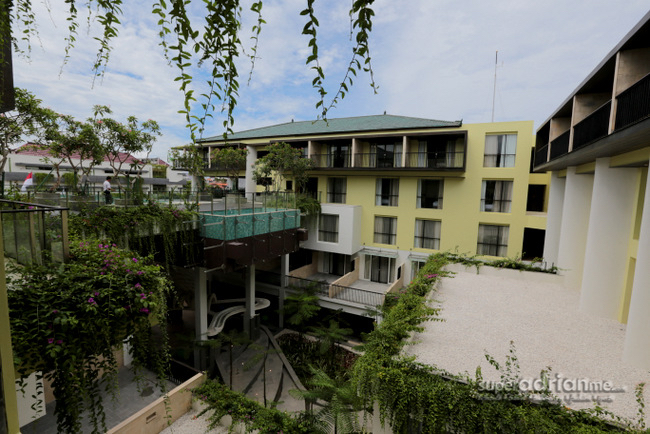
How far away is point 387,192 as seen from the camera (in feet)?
65.9

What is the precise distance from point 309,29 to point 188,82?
65 cm

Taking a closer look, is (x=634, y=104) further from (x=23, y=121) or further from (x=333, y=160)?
(x=23, y=121)

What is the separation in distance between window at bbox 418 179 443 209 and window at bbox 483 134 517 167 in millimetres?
2823

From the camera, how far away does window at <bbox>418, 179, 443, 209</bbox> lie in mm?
18734

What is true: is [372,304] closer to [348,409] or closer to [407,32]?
[348,409]

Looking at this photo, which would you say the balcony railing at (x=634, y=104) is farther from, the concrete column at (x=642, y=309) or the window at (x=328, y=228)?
the window at (x=328, y=228)

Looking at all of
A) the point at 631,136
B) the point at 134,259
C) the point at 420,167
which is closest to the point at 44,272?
the point at 134,259

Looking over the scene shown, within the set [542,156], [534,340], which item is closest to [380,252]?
[542,156]

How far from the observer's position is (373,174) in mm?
20047

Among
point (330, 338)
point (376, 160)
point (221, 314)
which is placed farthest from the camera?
point (376, 160)

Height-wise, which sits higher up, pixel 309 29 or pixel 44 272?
pixel 309 29

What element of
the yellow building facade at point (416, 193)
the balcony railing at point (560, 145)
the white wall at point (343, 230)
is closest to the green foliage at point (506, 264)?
the yellow building facade at point (416, 193)

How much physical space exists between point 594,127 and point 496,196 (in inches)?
373

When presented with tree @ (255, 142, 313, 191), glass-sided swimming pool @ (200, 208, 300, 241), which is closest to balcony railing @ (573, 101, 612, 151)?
glass-sided swimming pool @ (200, 208, 300, 241)
